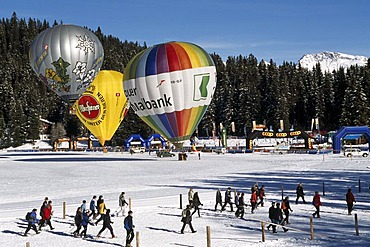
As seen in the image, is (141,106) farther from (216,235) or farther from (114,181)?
(216,235)

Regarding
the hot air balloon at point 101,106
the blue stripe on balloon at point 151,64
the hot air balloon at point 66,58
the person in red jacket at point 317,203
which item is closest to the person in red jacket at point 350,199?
the person in red jacket at point 317,203

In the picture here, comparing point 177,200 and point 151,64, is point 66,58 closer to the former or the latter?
point 151,64

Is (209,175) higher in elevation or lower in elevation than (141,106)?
lower

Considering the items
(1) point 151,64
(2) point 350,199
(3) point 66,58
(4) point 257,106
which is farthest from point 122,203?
(4) point 257,106

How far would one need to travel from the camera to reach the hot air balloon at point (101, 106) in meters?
57.4

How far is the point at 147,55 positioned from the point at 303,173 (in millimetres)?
16003

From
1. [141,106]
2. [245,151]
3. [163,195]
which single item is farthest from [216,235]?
[245,151]

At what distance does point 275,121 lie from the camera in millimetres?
109062

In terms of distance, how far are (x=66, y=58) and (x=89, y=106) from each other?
917 cm

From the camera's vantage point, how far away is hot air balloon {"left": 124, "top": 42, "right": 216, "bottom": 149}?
41906 millimetres

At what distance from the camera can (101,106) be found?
57594 millimetres

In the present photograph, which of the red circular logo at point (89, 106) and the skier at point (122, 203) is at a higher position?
the red circular logo at point (89, 106)

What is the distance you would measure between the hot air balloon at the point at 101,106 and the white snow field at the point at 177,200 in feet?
31.7

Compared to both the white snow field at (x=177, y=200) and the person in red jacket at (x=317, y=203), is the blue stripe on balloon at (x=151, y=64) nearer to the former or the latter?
the white snow field at (x=177, y=200)
